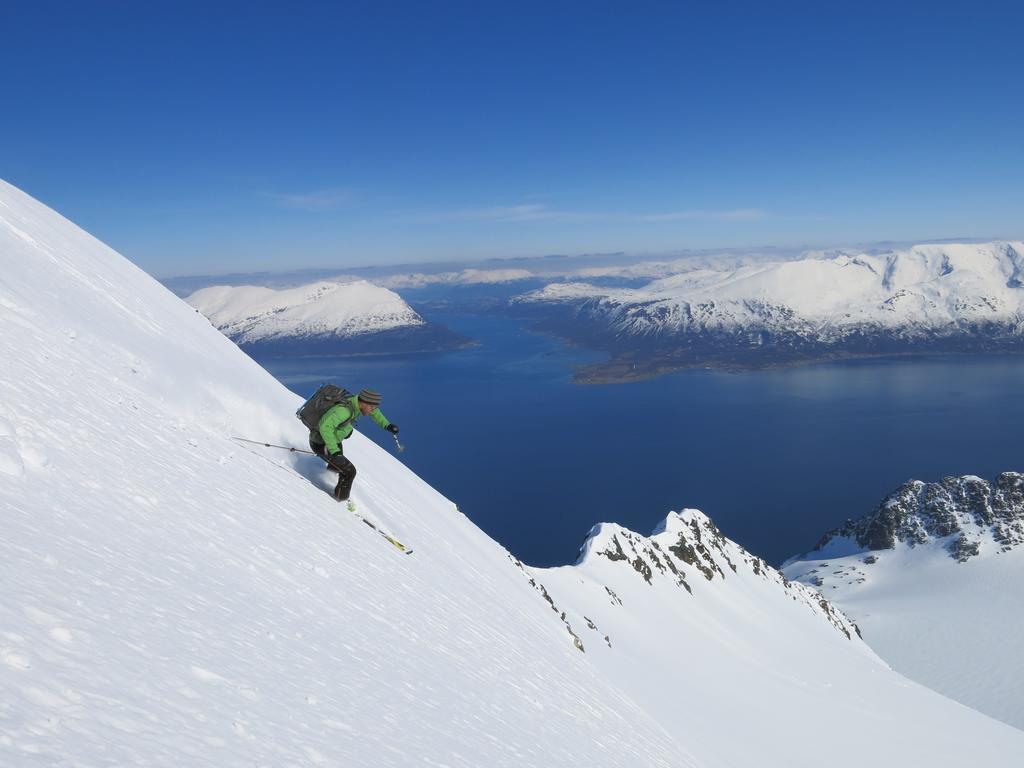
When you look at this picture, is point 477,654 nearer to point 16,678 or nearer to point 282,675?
point 282,675

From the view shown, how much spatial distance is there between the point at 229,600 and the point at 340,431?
6.08 metres

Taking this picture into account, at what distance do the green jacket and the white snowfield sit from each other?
3.50 feet

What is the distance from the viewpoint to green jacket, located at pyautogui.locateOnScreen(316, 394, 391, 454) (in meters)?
12.3

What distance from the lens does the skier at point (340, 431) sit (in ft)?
40.4

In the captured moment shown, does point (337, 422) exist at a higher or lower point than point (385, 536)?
higher

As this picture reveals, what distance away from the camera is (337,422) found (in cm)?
1239

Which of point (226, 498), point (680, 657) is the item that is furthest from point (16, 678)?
point (680, 657)

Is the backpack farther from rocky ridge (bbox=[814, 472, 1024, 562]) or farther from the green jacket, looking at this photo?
rocky ridge (bbox=[814, 472, 1024, 562])

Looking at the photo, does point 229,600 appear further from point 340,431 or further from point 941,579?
point 941,579

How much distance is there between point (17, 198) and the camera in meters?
17.5

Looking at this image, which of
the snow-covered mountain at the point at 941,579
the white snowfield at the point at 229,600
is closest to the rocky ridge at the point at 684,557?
the snow-covered mountain at the point at 941,579

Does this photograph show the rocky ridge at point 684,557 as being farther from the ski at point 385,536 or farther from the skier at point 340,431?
the skier at point 340,431

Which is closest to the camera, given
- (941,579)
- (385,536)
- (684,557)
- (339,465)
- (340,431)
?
(339,465)

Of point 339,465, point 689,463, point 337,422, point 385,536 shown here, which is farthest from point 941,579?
point 337,422
